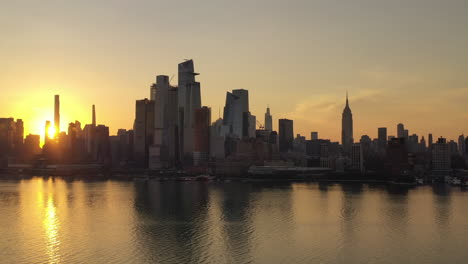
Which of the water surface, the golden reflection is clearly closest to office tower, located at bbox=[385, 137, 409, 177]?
the water surface

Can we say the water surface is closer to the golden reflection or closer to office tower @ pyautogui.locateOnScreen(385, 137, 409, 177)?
the golden reflection

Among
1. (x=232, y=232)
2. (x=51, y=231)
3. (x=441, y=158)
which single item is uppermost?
(x=441, y=158)

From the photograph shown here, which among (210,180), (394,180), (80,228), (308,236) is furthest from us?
(210,180)

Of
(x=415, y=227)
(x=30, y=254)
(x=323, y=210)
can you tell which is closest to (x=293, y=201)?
(x=323, y=210)

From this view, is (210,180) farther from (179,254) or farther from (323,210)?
(179,254)

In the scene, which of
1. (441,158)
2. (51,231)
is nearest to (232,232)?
(51,231)

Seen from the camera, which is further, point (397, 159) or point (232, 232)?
point (397, 159)

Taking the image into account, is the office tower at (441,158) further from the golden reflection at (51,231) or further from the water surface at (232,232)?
the golden reflection at (51,231)

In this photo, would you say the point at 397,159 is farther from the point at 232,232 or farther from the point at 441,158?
the point at 232,232

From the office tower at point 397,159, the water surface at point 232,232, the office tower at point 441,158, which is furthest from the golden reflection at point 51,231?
the office tower at point 441,158

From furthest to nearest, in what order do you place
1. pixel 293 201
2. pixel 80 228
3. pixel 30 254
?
pixel 293 201 < pixel 80 228 < pixel 30 254

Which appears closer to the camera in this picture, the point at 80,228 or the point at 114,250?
the point at 114,250
